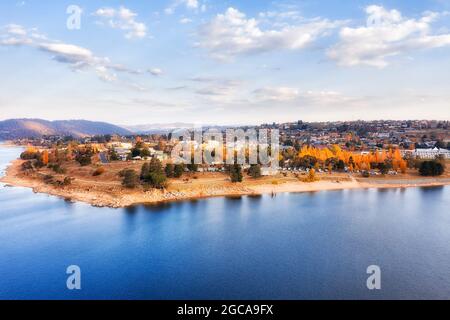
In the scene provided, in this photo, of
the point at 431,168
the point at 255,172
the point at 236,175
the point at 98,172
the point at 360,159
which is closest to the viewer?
the point at 236,175

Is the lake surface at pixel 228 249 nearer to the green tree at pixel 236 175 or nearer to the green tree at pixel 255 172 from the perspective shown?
the green tree at pixel 236 175

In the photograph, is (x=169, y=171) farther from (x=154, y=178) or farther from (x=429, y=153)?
(x=429, y=153)

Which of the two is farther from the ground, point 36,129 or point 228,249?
point 36,129

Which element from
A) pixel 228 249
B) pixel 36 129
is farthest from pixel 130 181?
pixel 36 129

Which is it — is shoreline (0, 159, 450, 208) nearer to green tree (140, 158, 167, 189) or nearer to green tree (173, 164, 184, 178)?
green tree (140, 158, 167, 189)

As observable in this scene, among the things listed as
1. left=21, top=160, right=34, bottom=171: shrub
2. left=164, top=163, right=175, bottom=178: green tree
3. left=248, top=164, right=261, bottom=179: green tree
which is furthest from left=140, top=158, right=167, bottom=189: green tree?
left=21, top=160, right=34, bottom=171: shrub

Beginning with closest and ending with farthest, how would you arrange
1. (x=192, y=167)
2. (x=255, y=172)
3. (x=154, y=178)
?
1. (x=154, y=178)
2. (x=255, y=172)
3. (x=192, y=167)

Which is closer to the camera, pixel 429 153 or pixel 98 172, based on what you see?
pixel 98 172
